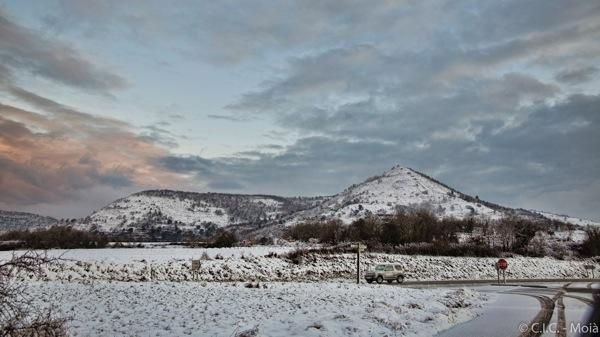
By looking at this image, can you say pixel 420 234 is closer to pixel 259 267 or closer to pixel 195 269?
pixel 259 267

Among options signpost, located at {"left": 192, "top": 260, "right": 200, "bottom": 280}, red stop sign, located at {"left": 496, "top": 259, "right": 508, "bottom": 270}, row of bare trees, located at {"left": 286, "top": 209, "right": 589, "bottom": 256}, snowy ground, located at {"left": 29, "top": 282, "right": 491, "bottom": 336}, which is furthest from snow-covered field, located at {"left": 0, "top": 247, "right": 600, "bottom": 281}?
row of bare trees, located at {"left": 286, "top": 209, "right": 589, "bottom": 256}

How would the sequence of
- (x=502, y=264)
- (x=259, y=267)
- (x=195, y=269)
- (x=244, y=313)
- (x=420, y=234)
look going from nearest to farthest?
(x=244, y=313), (x=195, y=269), (x=259, y=267), (x=502, y=264), (x=420, y=234)

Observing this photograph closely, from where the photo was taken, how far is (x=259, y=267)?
4391cm

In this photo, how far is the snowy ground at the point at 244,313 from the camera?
14.3 metres

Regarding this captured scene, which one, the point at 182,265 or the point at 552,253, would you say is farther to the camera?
the point at 552,253

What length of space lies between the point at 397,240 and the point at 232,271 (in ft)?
213

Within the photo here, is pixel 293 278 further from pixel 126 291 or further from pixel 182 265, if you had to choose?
pixel 126 291

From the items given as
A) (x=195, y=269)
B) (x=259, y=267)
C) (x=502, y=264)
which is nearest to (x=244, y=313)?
(x=195, y=269)

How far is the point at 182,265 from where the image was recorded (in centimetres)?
4062

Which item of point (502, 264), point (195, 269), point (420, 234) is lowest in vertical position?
point (195, 269)

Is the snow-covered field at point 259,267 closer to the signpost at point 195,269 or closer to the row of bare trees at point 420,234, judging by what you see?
the signpost at point 195,269

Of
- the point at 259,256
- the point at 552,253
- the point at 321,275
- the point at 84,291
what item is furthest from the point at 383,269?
the point at 552,253

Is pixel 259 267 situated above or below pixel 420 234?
below

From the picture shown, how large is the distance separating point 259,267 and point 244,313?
26.9 meters
